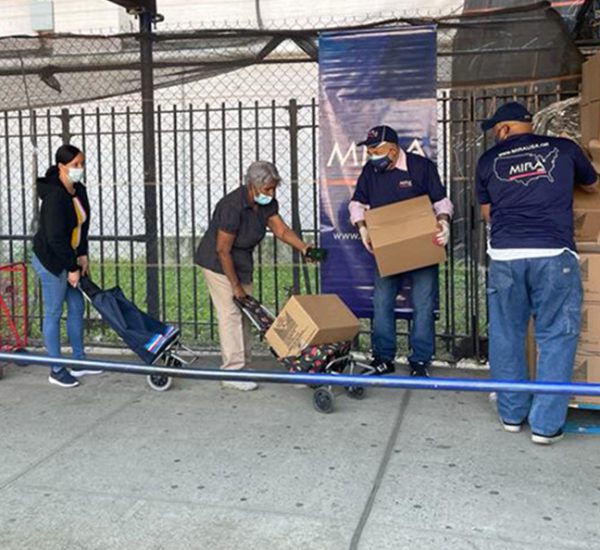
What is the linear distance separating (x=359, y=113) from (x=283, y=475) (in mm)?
2888

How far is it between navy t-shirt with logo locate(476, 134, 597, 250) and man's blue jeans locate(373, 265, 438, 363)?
43.2 inches

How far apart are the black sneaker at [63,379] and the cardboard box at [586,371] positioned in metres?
3.45

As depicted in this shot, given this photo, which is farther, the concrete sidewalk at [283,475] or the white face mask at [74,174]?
the white face mask at [74,174]

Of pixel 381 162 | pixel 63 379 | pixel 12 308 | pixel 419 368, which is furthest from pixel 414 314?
pixel 12 308

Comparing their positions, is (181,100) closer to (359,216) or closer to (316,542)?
(359,216)

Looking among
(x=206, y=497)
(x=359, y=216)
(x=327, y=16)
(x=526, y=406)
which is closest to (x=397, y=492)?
(x=206, y=497)

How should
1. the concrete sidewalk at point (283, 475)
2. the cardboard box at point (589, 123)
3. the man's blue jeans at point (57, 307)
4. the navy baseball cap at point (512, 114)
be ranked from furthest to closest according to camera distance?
1. the man's blue jeans at point (57, 307)
2. the cardboard box at point (589, 123)
3. the navy baseball cap at point (512, 114)
4. the concrete sidewalk at point (283, 475)

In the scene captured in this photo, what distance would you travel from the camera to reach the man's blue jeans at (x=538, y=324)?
4.16 m

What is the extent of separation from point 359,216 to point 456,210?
0.94 metres

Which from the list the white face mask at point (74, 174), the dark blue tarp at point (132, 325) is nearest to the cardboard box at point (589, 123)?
the dark blue tarp at point (132, 325)

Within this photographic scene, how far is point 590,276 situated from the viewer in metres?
4.35

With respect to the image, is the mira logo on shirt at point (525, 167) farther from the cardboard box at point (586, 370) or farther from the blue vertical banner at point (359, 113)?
the blue vertical banner at point (359, 113)

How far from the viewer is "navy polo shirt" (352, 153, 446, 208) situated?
17.3 ft

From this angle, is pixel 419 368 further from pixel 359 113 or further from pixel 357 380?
pixel 357 380
